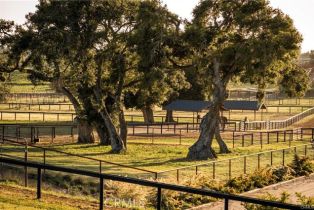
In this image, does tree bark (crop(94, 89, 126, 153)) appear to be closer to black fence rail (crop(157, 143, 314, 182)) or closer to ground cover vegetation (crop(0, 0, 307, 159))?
ground cover vegetation (crop(0, 0, 307, 159))

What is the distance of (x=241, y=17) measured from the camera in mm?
34625

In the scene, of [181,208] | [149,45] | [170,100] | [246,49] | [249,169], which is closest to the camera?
[181,208]

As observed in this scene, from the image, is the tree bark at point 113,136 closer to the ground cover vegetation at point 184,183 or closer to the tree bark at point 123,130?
the tree bark at point 123,130

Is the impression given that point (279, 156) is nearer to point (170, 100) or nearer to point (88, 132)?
point (88, 132)

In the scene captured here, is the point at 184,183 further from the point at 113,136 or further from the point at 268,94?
the point at 268,94

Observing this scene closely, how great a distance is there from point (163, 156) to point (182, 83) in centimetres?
875

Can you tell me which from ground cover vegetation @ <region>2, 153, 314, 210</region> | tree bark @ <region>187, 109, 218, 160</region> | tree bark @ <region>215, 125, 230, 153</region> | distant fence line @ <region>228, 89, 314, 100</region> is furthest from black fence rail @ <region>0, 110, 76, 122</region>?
distant fence line @ <region>228, 89, 314, 100</region>

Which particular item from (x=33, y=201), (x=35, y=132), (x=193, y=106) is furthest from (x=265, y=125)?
(x=33, y=201)

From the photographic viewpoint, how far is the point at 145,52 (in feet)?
118

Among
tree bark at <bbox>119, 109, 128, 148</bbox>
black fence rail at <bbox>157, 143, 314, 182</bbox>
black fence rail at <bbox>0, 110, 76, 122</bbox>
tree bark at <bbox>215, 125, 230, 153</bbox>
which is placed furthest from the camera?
black fence rail at <bbox>0, 110, 76, 122</bbox>

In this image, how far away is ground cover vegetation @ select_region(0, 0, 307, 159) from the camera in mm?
34812

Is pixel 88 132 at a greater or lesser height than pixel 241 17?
lesser

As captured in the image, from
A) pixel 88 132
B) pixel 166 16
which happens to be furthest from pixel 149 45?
pixel 88 132

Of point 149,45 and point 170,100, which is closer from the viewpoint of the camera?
point 149,45
